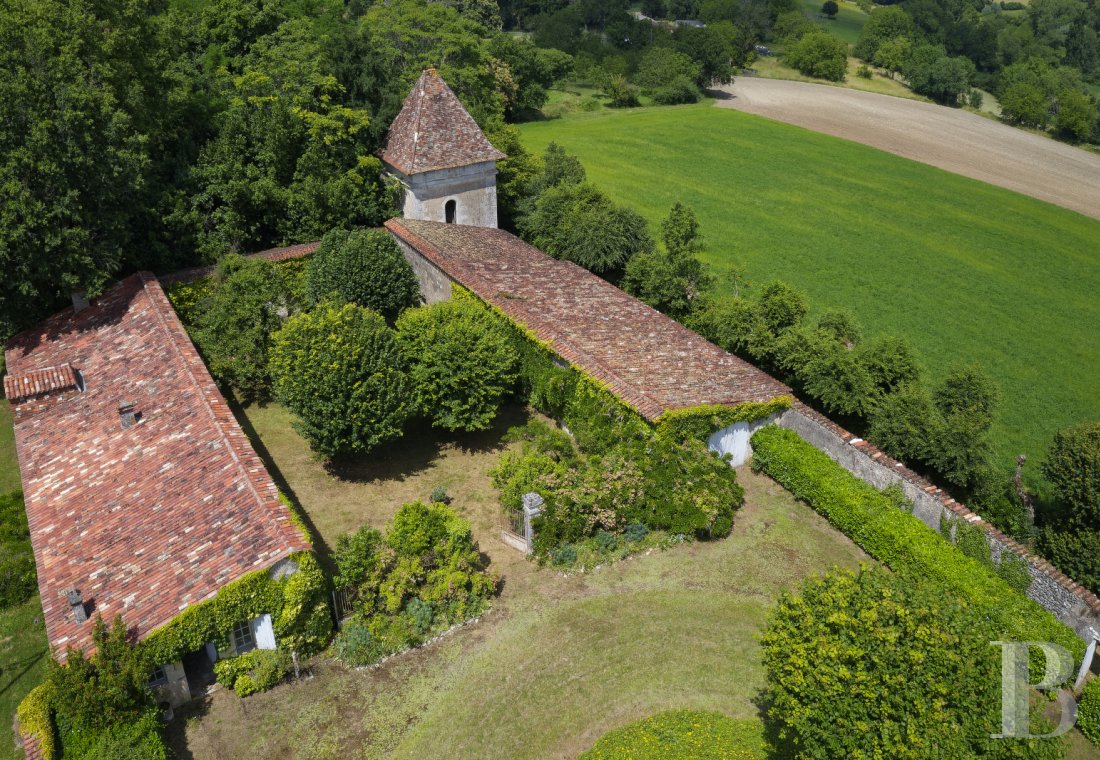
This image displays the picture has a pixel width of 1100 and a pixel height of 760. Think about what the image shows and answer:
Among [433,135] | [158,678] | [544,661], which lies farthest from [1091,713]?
[433,135]

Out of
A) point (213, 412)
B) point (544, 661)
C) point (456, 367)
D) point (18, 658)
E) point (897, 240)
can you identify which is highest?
point (456, 367)

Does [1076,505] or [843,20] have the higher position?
[1076,505]

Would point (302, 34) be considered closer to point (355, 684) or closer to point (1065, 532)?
point (355, 684)

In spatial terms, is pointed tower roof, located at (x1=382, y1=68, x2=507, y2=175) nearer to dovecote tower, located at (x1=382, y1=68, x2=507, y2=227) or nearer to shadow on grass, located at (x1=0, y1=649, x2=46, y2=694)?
dovecote tower, located at (x1=382, y1=68, x2=507, y2=227)

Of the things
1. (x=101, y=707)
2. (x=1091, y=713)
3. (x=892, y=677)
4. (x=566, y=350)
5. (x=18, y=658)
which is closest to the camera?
(x=892, y=677)

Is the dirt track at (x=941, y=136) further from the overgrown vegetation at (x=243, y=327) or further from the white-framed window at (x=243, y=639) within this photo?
the white-framed window at (x=243, y=639)

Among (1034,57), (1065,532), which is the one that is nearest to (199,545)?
(1065,532)

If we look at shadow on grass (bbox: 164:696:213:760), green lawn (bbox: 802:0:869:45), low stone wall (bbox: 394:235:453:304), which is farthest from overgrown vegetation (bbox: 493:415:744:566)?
green lawn (bbox: 802:0:869:45)

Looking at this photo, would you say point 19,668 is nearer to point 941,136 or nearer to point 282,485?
point 282,485
